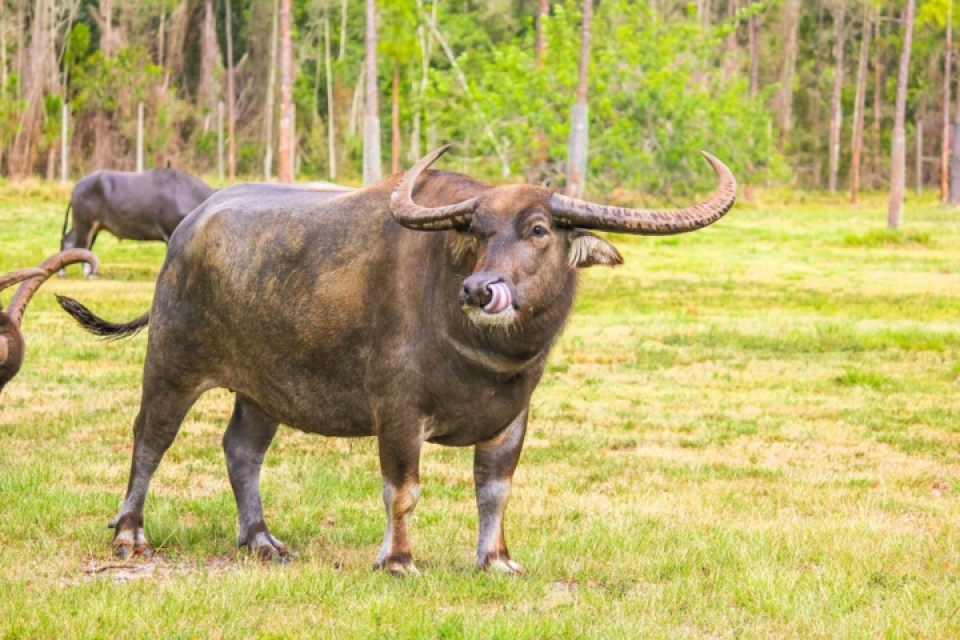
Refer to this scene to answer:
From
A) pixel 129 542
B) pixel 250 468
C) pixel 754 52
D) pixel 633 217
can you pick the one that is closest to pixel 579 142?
pixel 250 468

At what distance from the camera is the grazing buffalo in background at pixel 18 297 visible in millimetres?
8406

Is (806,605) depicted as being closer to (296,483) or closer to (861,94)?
(296,483)

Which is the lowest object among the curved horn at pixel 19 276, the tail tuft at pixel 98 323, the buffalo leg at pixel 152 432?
the buffalo leg at pixel 152 432

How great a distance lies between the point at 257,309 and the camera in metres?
7.00

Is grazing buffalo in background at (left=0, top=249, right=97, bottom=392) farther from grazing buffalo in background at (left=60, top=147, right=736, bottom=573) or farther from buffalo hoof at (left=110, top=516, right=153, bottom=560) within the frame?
buffalo hoof at (left=110, top=516, right=153, bottom=560)

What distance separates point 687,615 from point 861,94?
62.2 meters

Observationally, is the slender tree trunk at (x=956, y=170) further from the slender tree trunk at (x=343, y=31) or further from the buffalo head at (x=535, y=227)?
the buffalo head at (x=535, y=227)

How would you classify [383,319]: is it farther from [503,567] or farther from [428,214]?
[503,567]

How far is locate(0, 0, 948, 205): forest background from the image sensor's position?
37.6m

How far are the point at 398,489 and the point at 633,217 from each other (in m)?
1.67

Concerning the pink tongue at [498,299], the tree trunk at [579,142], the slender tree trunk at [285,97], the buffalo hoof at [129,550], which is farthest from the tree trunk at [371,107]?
the pink tongue at [498,299]

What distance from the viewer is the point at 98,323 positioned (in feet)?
27.0

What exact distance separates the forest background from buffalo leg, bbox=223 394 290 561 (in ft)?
65.5

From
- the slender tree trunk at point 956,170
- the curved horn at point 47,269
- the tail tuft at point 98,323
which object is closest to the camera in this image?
the tail tuft at point 98,323
